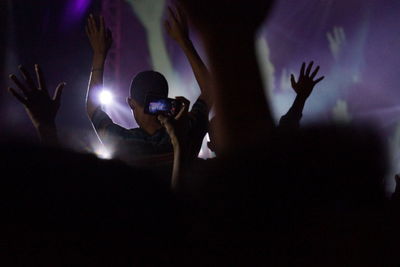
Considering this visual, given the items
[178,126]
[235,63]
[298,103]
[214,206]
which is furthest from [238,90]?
[298,103]

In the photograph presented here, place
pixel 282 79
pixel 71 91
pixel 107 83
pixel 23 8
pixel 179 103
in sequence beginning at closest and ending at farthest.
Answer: pixel 179 103, pixel 23 8, pixel 71 91, pixel 282 79, pixel 107 83

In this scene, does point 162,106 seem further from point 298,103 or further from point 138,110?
point 298,103

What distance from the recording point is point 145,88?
1.87m

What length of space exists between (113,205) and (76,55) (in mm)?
4817

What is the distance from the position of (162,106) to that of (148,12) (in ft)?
22.9

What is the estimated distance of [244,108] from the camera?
719 millimetres

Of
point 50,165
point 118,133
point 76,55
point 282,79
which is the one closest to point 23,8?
point 76,55

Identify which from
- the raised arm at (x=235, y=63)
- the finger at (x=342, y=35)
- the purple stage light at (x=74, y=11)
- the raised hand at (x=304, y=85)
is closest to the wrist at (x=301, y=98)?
A: the raised hand at (x=304, y=85)

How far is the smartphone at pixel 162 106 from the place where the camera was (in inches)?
54.8

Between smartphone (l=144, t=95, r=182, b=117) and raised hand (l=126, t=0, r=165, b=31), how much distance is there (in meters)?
6.76

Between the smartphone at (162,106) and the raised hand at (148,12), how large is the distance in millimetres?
6759

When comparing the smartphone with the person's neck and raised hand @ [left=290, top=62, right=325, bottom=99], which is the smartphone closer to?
the person's neck

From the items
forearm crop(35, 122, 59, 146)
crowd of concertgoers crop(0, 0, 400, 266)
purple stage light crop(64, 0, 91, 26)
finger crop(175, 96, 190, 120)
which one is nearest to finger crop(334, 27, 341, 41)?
purple stage light crop(64, 0, 91, 26)

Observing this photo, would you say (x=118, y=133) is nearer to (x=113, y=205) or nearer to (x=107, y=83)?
(x=113, y=205)
